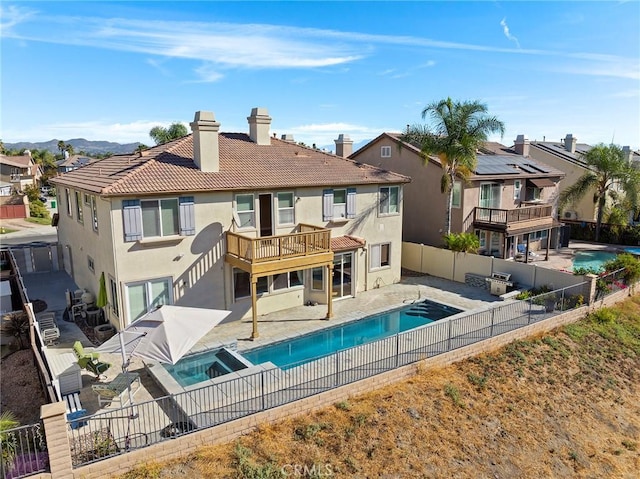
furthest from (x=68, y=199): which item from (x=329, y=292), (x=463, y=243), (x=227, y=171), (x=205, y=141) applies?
(x=463, y=243)

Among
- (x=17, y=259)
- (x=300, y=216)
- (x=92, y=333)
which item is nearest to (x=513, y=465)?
(x=300, y=216)

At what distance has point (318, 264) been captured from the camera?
20.0m

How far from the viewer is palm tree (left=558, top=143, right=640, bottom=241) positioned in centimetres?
3444

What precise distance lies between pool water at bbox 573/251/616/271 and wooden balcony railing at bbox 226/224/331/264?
18.5m

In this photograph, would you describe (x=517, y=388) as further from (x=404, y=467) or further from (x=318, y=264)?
(x=318, y=264)

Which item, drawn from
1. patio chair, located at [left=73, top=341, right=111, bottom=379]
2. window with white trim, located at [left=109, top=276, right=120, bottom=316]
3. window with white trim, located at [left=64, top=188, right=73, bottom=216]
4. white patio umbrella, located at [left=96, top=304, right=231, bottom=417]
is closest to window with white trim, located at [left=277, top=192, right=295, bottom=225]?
window with white trim, located at [left=109, top=276, right=120, bottom=316]

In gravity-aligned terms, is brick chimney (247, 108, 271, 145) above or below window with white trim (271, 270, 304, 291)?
above

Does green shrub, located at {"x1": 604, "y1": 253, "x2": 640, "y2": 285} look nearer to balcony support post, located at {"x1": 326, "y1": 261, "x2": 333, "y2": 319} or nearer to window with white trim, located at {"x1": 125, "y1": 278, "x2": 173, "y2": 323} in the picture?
balcony support post, located at {"x1": 326, "y1": 261, "x2": 333, "y2": 319}

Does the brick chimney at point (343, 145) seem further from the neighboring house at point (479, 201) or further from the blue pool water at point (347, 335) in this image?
the blue pool water at point (347, 335)

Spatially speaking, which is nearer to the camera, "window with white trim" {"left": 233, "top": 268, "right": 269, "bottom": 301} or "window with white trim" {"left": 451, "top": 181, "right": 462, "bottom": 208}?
"window with white trim" {"left": 233, "top": 268, "right": 269, "bottom": 301}

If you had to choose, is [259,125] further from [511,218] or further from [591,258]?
[591,258]

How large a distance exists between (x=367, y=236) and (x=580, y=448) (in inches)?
533

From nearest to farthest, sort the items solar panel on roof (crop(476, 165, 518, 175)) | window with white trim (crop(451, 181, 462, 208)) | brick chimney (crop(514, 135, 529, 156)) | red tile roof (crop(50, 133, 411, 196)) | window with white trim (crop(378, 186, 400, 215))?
red tile roof (crop(50, 133, 411, 196)) < window with white trim (crop(378, 186, 400, 215)) < window with white trim (crop(451, 181, 462, 208)) < solar panel on roof (crop(476, 165, 518, 175)) < brick chimney (crop(514, 135, 529, 156))
